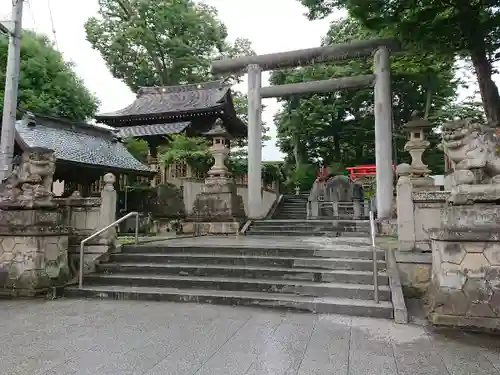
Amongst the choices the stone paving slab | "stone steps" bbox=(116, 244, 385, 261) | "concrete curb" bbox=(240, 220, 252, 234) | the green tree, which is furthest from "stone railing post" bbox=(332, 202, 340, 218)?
the green tree

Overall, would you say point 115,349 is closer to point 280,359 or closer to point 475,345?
point 280,359

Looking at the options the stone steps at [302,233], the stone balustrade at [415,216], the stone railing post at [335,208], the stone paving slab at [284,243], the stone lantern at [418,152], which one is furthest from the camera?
the stone railing post at [335,208]

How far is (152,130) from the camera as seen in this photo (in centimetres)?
2080

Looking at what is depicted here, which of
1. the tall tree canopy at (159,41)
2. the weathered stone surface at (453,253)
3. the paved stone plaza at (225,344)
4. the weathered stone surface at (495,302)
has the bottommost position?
the paved stone plaza at (225,344)

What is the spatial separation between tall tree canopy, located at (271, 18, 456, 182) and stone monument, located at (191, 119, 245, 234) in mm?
13073

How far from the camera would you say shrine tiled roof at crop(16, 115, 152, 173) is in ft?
42.2

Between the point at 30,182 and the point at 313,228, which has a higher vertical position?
the point at 30,182

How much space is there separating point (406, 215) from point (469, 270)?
6.38 feet

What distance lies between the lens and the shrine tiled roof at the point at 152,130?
2022cm

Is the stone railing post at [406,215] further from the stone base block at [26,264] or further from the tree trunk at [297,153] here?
the tree trunk at [297,153]

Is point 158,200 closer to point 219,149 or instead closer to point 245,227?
point 219,149

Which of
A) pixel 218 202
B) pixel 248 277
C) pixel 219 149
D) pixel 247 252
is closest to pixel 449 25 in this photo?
pixel 247 252

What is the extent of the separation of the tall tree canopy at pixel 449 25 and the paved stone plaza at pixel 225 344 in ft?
25.4

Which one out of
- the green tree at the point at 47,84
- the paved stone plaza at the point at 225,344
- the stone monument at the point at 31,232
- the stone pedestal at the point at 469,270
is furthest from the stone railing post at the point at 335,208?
A: the green tree at the point at 47,84
